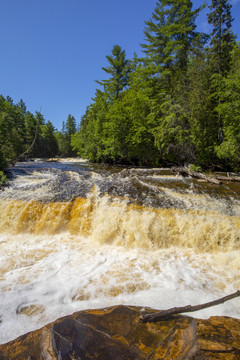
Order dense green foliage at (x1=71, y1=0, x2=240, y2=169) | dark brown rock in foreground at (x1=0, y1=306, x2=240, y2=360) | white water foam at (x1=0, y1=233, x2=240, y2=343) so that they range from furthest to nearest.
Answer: dense green foliage at (x1=71, y1=0, x2=240, y2=169)
white water foam at (x1=0, y1=233, x2=240, y2=343)
dark brown rock in foreground at (x1=0, y1=306, x2=240, y2=360)

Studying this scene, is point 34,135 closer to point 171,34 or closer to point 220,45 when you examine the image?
point 171,34

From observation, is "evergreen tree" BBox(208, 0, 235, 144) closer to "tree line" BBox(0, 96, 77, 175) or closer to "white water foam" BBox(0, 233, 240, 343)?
"white water foam" BBox(0, 233, 240, 343)

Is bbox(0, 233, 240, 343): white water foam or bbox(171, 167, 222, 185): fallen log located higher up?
bbox(171, 167, 222, 185): fallen log

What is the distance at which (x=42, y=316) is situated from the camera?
109 inches

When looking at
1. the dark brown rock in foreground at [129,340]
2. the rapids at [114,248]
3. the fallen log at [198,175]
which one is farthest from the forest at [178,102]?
the dark brown rock in foreground at [129,340]

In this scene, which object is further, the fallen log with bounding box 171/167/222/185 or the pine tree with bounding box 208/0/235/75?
the pine tree with bounding box 208/0/235/75

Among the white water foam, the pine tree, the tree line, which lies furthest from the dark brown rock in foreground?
the tree line

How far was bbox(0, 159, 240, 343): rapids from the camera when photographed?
3158mm

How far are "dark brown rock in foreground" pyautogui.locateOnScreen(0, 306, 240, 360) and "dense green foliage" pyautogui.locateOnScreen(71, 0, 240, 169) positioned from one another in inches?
408

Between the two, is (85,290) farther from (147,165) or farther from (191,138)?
(147,165)

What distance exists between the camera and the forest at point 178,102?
1094cm

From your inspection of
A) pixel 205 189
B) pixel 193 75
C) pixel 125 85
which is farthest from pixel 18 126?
pixel 205 189

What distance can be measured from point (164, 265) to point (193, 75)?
518 inches

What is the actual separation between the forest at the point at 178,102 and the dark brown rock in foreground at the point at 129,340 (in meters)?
8.39
